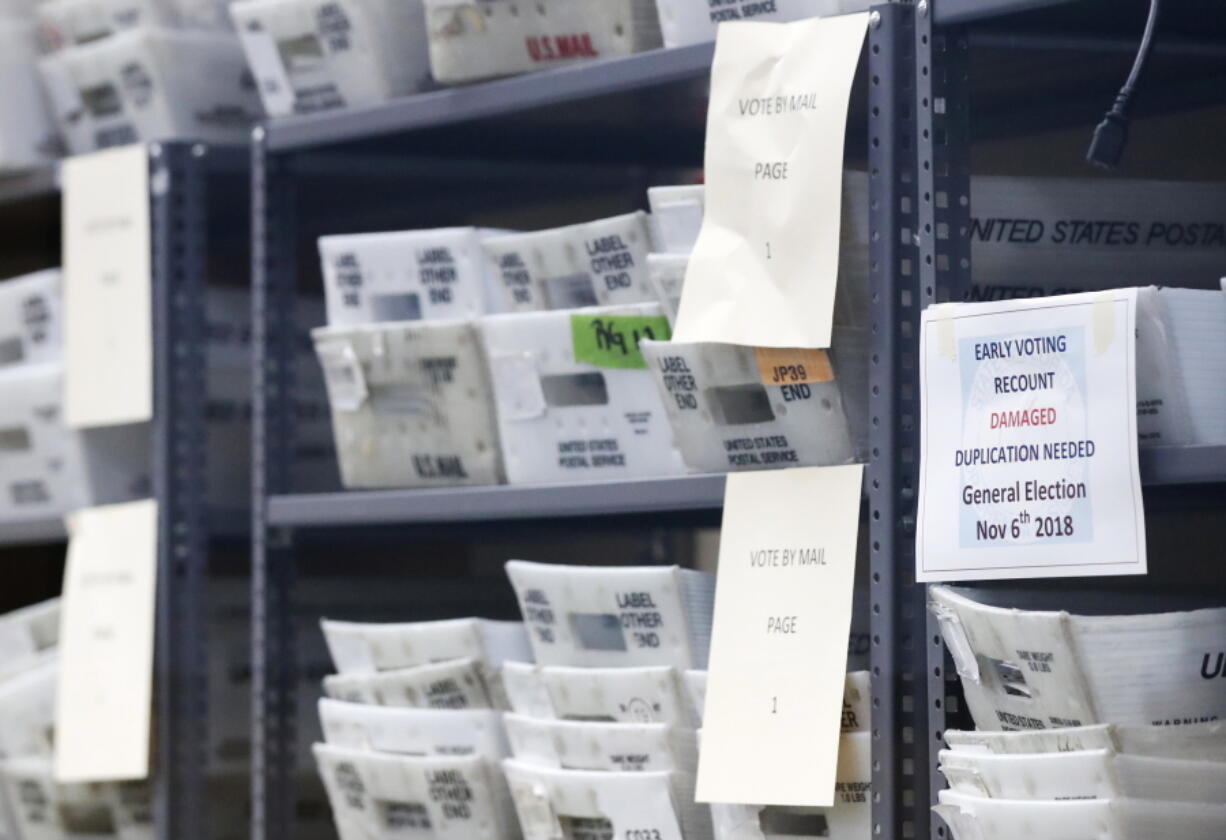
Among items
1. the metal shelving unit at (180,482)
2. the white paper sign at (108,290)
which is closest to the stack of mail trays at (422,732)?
the metal shelving unit at (180,482)

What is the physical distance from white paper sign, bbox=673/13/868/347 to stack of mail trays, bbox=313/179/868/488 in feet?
0.14

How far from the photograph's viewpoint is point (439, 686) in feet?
5.84

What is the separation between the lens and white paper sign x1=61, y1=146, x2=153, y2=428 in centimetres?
206

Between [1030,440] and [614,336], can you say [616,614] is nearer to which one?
[614,336]

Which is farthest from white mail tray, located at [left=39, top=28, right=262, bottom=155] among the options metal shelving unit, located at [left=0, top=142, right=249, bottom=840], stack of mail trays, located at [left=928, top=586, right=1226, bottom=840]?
stack of mail trays, located at [left=928, top=586, right=1226, bottom=840]

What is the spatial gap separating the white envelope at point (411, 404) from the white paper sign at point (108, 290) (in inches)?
10.8

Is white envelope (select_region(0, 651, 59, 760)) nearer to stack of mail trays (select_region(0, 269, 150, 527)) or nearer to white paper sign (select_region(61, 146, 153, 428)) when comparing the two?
stack of mail trays (select_region(0, 269, 150, 527))

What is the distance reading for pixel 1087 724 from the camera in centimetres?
127

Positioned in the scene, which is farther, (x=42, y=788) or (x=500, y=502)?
(x=42, y=788)

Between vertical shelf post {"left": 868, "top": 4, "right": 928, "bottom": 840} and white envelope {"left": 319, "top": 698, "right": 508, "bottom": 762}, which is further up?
vertical shelf post {"left": 868, "top": 4, "right": 928, "bottom": 840}

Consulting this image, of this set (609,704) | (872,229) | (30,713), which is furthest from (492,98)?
(30,713)

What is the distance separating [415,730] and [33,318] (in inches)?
31.7

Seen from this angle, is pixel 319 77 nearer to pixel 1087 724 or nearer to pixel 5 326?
pixel 5 326

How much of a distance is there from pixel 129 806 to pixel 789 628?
958mm
